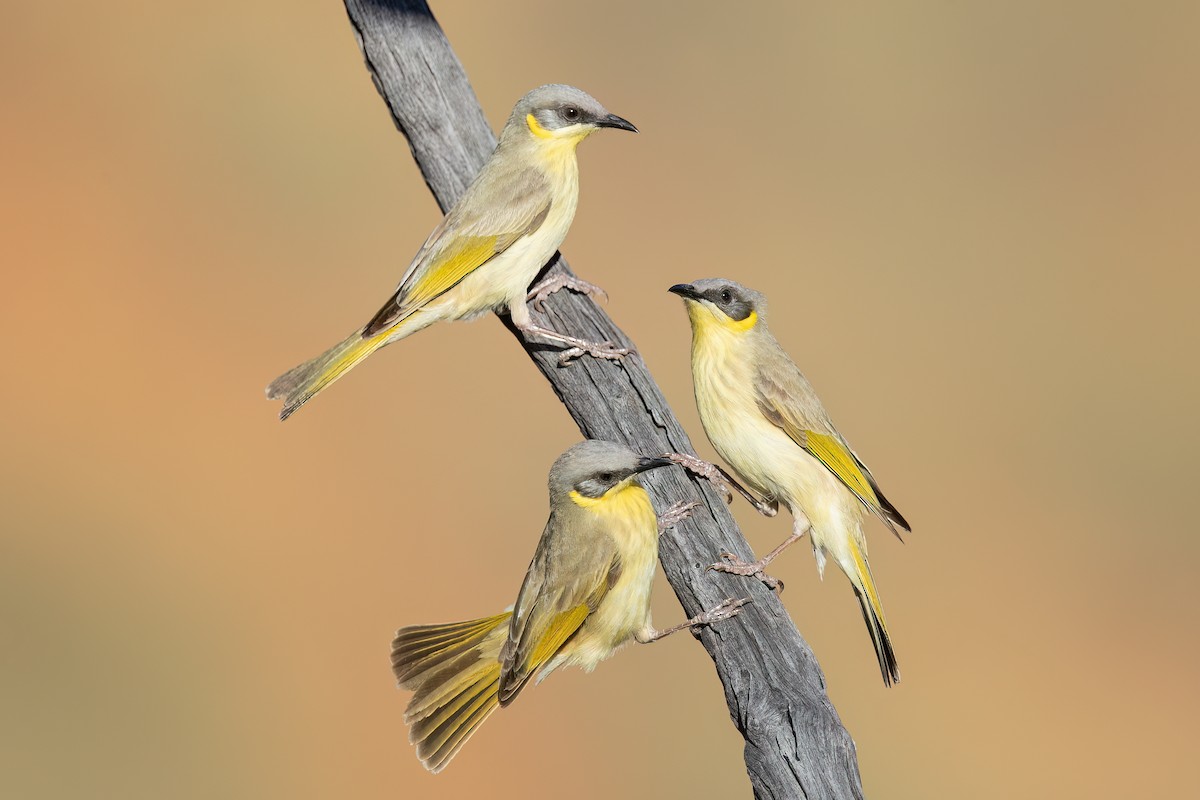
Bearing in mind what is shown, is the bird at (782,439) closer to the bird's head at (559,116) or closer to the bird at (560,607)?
the bird at (560,607)

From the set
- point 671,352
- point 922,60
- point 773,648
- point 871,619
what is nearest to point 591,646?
point 773,648

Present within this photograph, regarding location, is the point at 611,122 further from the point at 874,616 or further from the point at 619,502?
the point at 874,616

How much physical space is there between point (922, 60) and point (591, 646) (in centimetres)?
1115

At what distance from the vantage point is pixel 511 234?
493cm

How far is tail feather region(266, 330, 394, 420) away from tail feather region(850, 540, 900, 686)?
225 centimetres

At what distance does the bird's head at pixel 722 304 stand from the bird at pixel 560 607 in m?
0.92

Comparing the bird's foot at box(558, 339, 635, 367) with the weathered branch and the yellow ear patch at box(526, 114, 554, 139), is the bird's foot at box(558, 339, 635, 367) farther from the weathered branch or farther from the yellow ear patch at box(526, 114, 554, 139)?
the yellow ear patch at box(526, 114, 554, 139)

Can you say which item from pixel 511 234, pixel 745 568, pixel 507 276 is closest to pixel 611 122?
pixel 511 234

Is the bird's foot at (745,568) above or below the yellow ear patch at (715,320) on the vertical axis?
below

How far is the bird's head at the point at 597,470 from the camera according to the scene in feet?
13.4

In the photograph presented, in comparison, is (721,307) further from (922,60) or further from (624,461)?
(922,60)

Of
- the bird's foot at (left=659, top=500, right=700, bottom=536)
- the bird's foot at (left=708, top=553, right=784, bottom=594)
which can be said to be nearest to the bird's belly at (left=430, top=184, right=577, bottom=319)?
the bird's foot at (left=659, top=500, right=700, bottom=536)

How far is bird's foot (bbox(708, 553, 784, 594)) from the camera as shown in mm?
4094

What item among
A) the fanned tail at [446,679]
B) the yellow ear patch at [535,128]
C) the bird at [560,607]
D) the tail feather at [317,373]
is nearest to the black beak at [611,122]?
the yellow ear patch at [535,128]
